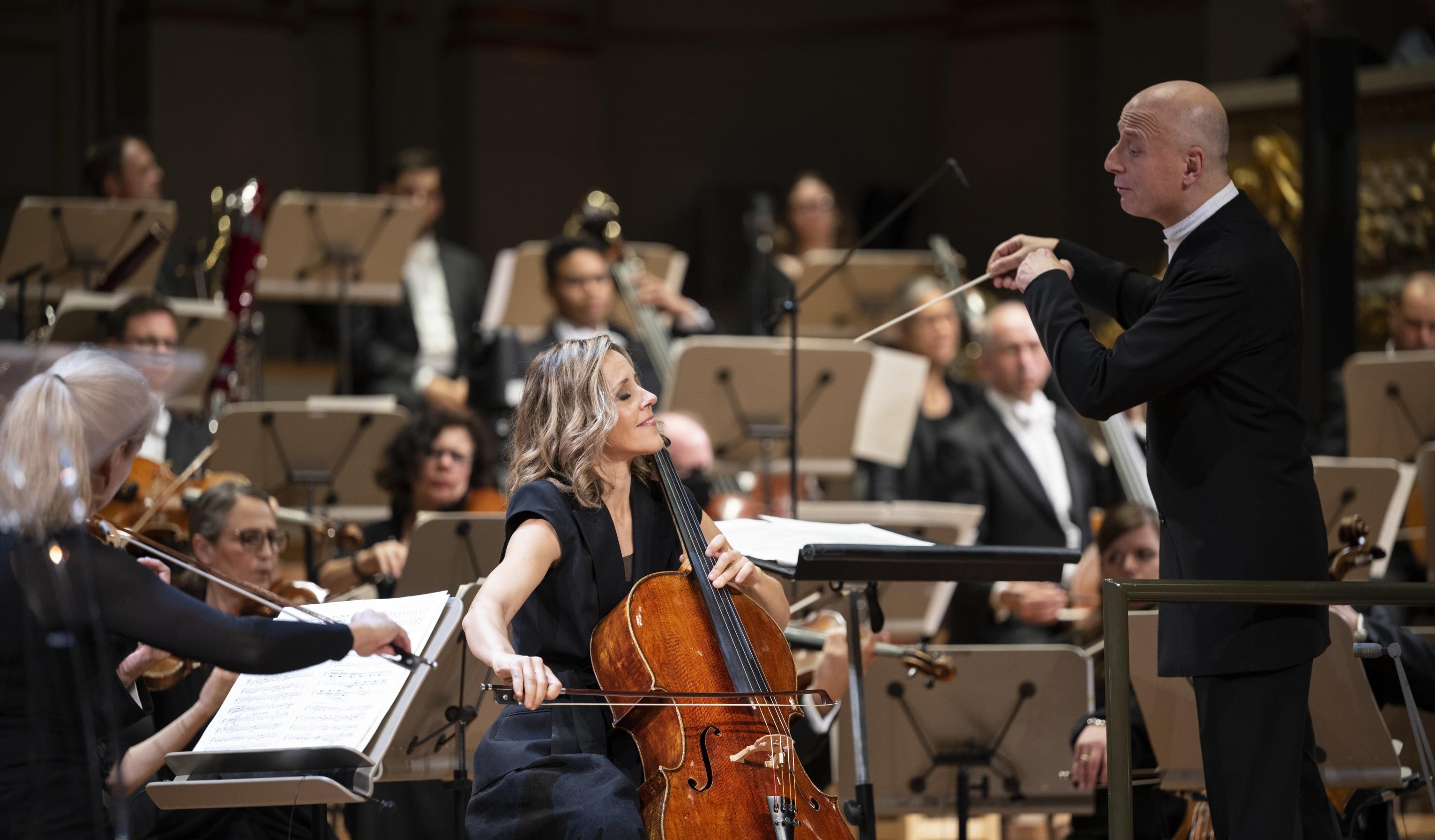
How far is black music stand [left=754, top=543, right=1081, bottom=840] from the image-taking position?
2.74 m

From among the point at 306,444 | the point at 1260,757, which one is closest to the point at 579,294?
the point at 306,444

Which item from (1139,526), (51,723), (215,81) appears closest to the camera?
(51,723)

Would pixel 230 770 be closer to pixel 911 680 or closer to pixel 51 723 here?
pixel 51 723

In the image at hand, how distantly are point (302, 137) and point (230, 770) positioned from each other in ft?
22.0

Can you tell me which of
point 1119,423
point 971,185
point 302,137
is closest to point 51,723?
point 1119,423

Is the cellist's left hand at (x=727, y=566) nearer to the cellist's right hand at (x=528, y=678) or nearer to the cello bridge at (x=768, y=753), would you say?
the cello bridge at (x=768, y=753)

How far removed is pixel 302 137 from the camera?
882 cm

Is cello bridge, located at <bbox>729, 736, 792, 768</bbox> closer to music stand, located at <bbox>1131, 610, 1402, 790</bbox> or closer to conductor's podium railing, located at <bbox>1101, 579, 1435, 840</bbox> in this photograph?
conductor's podium railing, located at <bbox>1101, 579, 1435, 840</bbox>

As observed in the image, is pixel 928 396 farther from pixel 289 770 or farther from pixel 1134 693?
pixel 289 770

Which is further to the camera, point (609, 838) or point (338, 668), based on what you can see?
point (338, 668)

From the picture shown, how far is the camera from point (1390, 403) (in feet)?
16.2

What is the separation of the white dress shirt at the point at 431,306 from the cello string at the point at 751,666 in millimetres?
4352

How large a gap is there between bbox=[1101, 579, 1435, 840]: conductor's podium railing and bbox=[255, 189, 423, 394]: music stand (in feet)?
14.1

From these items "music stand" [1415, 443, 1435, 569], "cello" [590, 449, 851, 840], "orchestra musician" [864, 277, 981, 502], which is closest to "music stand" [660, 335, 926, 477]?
"orchestra musician" [864, 277, 981, 502]
